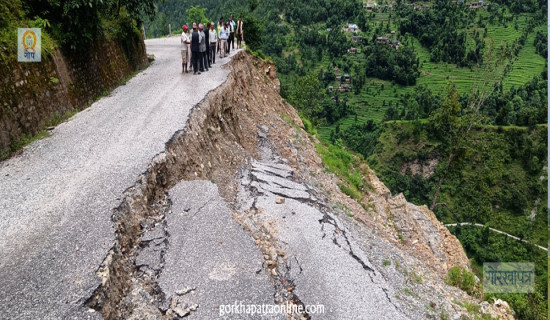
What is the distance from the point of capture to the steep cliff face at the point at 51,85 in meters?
7.79

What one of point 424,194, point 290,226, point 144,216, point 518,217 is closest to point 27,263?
point 144,216

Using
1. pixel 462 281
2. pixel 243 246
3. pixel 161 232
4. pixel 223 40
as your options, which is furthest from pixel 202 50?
pixel 462 281

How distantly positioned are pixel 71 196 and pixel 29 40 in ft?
16.5

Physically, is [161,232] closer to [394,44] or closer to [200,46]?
[200,46]

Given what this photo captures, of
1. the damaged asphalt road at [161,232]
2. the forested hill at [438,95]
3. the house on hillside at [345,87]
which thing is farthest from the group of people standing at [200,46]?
the house on hillside at [345,87]

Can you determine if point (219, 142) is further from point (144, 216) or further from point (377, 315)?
point (377, 315)

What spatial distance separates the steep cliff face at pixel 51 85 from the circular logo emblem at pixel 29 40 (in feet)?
1.33

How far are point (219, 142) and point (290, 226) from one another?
12.6ft

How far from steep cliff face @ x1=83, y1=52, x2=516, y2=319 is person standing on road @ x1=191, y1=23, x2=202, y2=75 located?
2536 mm

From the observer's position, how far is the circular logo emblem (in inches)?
338

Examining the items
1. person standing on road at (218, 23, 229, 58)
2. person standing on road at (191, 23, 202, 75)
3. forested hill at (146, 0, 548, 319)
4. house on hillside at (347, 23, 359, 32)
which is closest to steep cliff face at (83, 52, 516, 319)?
person standing on road at (191, 23, 202, 75)

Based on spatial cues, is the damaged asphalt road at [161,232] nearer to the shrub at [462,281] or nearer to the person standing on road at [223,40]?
the shrub at [462,281]

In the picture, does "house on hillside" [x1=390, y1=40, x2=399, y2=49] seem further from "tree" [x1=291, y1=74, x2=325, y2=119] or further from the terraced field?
"tree" [x1=291, y1=74, x2=325, y2=119]

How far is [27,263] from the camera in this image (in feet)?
15.6
